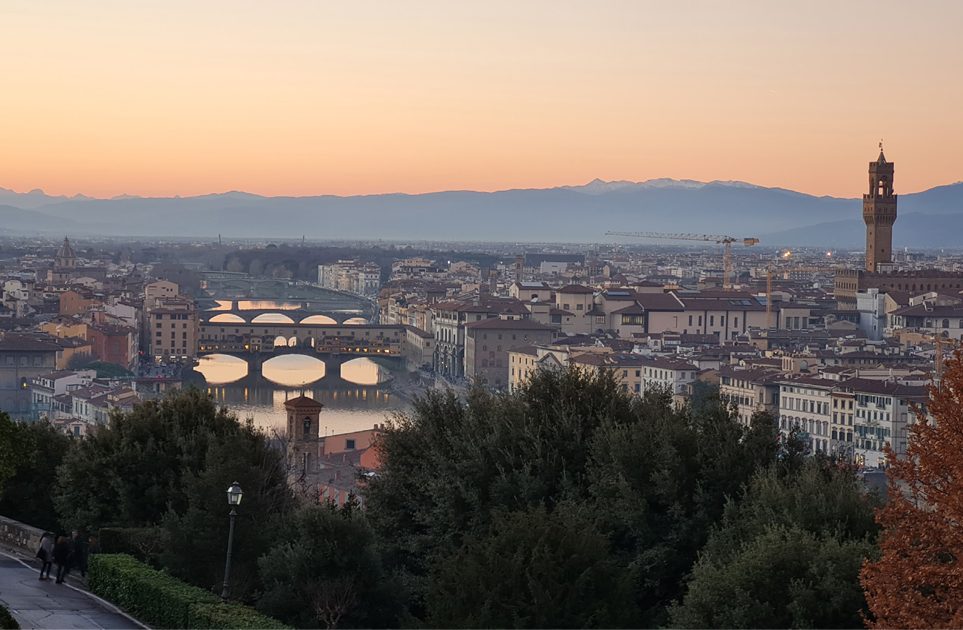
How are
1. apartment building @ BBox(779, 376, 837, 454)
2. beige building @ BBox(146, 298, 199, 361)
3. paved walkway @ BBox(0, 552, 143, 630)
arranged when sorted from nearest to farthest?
paved walkway @ BBox(0, 552, 143, 630)
apartment building @ BBox(779, 376, 837, 454)
beige building @ BBox(146, 298, 199, 361)

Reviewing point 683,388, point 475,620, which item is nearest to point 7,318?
point 683,388

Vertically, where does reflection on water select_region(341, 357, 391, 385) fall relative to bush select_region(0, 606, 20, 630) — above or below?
below

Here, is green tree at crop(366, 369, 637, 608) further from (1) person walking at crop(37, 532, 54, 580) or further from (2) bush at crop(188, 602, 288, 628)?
(2) bush at crop(188, 602, 288, 628)

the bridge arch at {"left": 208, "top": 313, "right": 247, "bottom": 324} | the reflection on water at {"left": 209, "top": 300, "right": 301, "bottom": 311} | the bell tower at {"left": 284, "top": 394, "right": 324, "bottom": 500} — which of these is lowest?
the reflection on water at {"left": 209, "top": 300, "right": 301, "bottom": 311}

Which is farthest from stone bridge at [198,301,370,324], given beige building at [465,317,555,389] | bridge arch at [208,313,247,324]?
beige building at [465,317,555,389]

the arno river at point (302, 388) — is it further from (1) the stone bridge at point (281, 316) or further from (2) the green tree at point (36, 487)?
(2) the green tree at point (36, 487)

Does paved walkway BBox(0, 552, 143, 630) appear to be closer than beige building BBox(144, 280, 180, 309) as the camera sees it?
Yes
